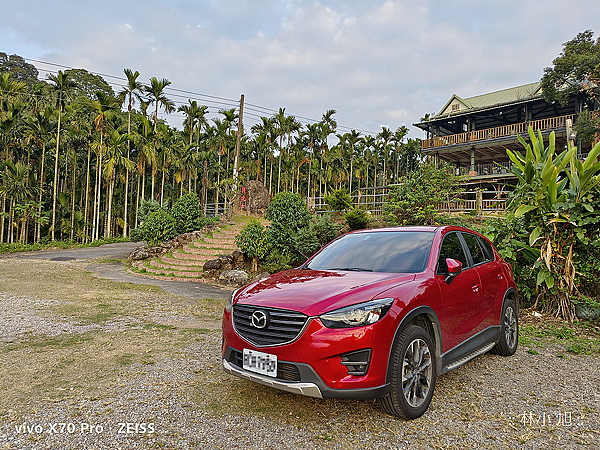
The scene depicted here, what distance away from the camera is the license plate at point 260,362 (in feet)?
9.39

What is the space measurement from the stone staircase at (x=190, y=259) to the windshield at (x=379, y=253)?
29.2 ft

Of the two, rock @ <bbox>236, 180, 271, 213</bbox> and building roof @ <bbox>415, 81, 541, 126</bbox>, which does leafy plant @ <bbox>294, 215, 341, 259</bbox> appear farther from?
building roof @ <bbox>415, 81, 541, 126</bbox>

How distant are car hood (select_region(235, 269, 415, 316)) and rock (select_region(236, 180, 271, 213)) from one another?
72.2ft

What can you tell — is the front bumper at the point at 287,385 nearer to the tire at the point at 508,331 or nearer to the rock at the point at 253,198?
the tire at the point at 508,331

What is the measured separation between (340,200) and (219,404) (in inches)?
480

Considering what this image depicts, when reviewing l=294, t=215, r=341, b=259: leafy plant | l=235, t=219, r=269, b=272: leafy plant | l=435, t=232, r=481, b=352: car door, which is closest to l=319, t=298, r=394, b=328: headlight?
l=435, t=232, r=481, b=352: car door

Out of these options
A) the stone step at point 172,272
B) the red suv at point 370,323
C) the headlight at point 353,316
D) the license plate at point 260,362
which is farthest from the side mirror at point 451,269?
the stone step at point 172,272

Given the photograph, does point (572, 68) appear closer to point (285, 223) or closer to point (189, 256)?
point (285, 223)

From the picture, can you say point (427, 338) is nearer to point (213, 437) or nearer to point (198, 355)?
point (213, 437)

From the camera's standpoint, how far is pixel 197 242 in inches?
621

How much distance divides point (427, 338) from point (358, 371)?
788 millimetres

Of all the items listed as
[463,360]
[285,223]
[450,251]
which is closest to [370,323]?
[463,360]

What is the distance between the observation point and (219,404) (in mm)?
3266

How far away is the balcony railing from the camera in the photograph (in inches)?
858
